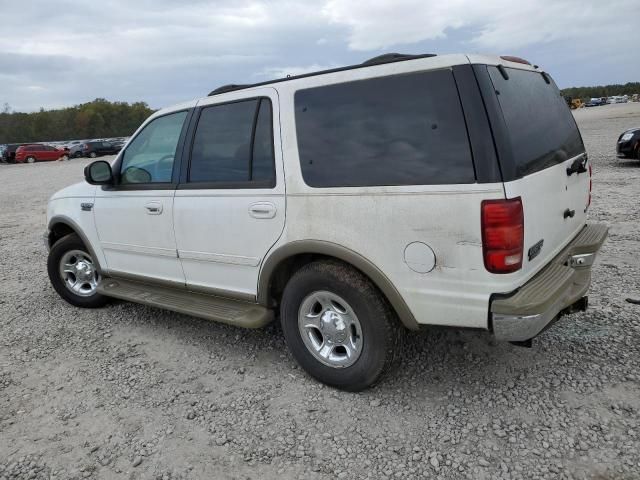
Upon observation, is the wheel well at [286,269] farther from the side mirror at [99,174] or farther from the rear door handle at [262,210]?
the side mirror at [99,174]

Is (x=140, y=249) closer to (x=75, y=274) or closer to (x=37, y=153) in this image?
(x=75, y=274)

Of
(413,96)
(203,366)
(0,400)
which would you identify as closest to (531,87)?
(413,96)

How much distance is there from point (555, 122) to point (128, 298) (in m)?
3.58

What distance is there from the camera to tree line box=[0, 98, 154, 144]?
76938mm

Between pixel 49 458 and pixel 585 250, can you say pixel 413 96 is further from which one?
pixel 49 458

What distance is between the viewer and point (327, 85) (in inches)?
120

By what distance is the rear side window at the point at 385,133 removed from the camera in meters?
2.59

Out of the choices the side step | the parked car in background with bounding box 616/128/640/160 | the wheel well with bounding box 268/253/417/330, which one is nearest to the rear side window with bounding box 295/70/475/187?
the wheel well with bounding box 268/253/417/330

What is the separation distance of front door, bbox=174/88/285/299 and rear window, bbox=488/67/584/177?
139cm

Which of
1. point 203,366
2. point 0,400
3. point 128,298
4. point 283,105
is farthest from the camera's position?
point 128,298

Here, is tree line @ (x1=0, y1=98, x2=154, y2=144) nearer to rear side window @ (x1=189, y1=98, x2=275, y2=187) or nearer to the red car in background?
the red car in background

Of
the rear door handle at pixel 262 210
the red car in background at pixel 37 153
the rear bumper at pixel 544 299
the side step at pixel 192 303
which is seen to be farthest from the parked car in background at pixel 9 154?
the rear bumper at pixel 544 299

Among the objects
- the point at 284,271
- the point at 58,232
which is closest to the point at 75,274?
the point at 58,232

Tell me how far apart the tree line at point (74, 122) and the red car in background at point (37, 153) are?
4304 centimetres
